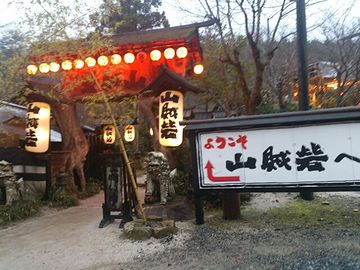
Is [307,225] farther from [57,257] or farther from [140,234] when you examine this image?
[57,257]

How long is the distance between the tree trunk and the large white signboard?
790 centimetres

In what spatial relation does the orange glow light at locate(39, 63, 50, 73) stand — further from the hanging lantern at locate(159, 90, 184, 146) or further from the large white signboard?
the large white signboard

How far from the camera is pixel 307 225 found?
6688 mm

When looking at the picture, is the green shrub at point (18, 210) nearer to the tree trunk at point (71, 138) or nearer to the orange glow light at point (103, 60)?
the tree trunk at point (71, 138)

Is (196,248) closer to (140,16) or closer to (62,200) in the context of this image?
(62,200)

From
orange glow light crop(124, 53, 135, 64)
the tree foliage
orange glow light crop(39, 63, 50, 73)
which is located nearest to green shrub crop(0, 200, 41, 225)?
orange glow light crop(39, 63, 50, 73)

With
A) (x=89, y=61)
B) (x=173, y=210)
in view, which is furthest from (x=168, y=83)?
(x=173, y=210)

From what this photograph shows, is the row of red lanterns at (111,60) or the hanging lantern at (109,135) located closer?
the row of red lanterns at (111,60)

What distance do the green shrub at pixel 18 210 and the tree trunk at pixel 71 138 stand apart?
2.77 meters

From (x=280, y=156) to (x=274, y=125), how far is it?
58cm

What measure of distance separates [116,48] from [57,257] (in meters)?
8.52

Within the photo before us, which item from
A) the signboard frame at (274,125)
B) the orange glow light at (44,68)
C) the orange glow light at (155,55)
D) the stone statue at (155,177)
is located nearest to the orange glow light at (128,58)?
the orange glow light at (155,55)

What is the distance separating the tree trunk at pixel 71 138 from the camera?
13289mm

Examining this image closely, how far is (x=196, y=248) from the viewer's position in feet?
18.9
